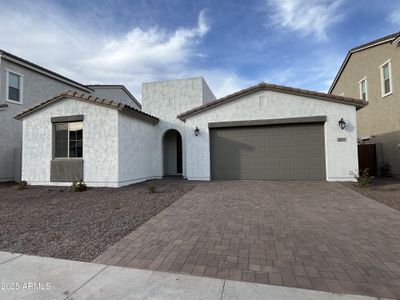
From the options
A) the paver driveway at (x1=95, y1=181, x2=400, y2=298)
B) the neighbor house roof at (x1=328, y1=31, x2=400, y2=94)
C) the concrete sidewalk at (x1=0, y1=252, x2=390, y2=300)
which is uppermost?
the neighbor house roof at (x1=328, y1=31, x2=400, y2=94)

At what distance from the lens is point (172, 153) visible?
14820 mm

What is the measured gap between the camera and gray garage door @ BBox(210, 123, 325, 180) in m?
10.8

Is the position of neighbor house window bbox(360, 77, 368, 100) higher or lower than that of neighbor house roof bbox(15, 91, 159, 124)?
higher

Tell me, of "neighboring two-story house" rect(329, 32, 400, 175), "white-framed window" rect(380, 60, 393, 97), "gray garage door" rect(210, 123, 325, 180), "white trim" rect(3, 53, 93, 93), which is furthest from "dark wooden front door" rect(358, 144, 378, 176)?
"white trim" rect(3, 53, 93, 93)

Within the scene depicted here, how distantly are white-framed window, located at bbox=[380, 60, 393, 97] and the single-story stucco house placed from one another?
4389 mm

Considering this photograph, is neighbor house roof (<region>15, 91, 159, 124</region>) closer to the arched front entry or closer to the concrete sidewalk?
the arched front entry

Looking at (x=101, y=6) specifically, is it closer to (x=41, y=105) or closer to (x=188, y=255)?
(x=41, y=105)

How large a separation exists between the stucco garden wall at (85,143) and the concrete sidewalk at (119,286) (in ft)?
22.6

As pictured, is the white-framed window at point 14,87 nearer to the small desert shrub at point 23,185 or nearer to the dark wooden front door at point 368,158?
the small desert shrub at point 23,185

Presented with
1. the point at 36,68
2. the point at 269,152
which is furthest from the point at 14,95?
the point at 269,152

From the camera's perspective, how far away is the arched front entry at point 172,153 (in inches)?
580

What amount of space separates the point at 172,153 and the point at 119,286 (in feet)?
39.8

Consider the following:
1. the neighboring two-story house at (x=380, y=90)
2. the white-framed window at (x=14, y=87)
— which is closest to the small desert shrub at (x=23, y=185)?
A: the white-framed window at (x=14, y=87)

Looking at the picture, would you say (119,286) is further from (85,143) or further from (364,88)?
(364,88)
